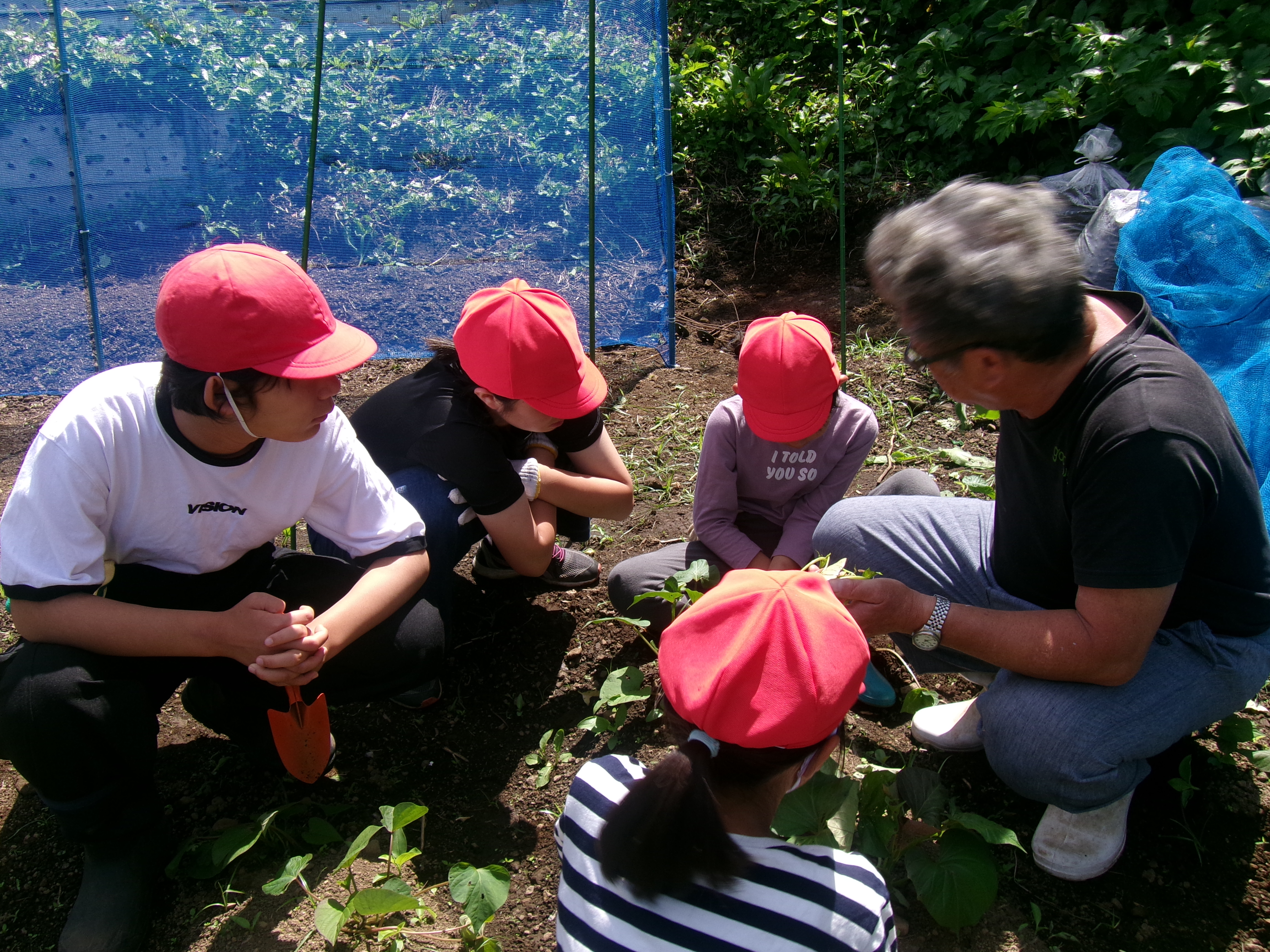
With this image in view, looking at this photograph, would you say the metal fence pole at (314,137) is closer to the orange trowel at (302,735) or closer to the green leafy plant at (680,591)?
the orange trowel at (302,735)

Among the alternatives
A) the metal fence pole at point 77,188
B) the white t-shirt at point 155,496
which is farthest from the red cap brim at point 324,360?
the metal fence pole at point 77,188

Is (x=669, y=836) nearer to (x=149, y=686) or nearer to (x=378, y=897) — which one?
(x=378, y=897)

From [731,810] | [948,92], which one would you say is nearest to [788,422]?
[731,810]

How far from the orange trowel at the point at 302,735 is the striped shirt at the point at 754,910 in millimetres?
802

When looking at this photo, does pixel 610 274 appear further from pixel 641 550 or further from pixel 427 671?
pixel 427 671

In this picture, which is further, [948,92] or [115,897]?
[948,92]

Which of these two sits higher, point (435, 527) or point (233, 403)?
point (233, 403)

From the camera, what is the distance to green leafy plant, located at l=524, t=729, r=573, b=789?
1950mm

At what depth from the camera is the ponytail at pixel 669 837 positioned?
39.5 inches

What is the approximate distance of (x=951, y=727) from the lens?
72.9 inches

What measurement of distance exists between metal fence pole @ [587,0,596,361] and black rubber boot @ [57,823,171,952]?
2144 millimetres

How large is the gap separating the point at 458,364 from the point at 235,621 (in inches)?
31.4

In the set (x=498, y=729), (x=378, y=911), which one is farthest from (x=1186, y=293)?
(x=378, y=911)

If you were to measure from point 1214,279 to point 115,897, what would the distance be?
295 centimetres
